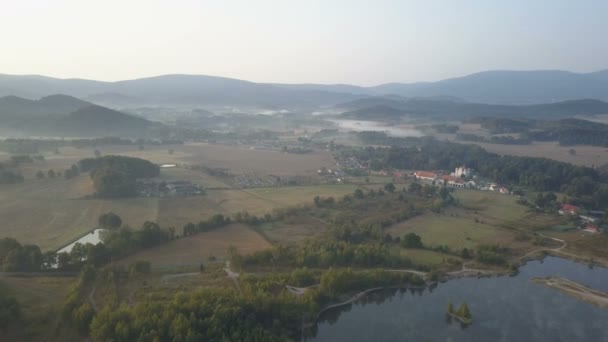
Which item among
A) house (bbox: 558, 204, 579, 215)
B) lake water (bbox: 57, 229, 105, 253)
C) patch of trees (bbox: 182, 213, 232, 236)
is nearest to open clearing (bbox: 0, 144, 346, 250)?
lake water (bbox: 57, 229, 105, 253)

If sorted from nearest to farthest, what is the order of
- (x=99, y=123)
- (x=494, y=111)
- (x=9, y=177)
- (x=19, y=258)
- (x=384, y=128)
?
(x=19, y=258) < (x=9, y=177) < (x=99, y=123) < (x=384, y=128) < (x=494, y=111)

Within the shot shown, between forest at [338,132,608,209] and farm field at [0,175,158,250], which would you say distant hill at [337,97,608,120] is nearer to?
forest at [338,132,608,209]

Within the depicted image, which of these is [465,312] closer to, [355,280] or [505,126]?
[355,280]

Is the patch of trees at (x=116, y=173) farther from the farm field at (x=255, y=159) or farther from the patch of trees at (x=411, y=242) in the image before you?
the patch of trees at (x=411, y=242)

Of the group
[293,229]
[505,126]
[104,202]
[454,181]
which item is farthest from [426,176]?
[505,126]

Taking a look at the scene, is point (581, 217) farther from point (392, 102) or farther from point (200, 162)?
point (392, 102)

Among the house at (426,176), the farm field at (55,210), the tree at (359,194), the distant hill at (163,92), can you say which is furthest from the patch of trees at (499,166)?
the distant hill at (163,92)
